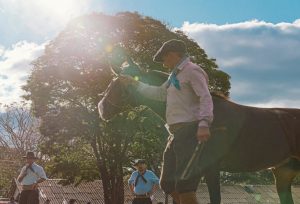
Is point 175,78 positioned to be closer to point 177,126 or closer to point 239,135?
point 177,126

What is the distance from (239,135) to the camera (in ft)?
17.4

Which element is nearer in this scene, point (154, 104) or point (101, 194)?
point (154, 104)

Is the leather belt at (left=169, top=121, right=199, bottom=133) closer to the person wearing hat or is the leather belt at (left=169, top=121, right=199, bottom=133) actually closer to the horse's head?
the person wearing hat

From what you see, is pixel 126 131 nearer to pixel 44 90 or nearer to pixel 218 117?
pixel 44 90

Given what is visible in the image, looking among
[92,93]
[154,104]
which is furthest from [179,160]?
[92,93]

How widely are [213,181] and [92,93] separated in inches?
689

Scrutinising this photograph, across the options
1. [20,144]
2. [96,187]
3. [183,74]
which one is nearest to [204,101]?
[183,74]

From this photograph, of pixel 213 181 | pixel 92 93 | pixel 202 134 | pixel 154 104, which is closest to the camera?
pixel 202 134

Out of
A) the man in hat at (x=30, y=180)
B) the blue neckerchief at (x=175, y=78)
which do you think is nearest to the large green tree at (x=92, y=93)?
the man in hat at (x=30, y=180)

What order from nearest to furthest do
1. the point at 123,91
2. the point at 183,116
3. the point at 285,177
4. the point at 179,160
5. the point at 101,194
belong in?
the point at 179,160, the point at 183,116, the point at 123,91, the point at 285,177, the point at 101,194

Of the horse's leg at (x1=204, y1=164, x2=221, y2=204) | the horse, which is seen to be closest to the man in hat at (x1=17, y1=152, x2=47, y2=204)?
the horse

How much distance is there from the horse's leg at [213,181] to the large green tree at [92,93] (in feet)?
54.7

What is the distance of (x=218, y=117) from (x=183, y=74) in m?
0.83

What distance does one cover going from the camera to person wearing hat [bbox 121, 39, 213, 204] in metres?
4.25
